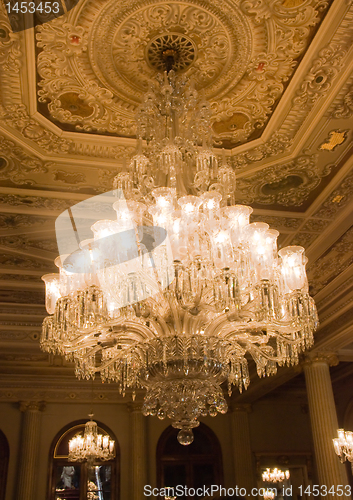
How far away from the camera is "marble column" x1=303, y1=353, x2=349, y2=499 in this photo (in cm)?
794

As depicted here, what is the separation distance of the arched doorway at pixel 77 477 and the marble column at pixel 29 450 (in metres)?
0.60

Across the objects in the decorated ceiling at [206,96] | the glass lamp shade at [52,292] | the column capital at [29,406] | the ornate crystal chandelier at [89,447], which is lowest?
the ornate crystal chandelier at [89,447]

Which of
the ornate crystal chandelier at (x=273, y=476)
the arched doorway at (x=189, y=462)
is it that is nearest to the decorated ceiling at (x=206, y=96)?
the arched doorway at (x=189, y=462)

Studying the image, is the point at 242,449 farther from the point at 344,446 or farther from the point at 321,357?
the point at 344,446

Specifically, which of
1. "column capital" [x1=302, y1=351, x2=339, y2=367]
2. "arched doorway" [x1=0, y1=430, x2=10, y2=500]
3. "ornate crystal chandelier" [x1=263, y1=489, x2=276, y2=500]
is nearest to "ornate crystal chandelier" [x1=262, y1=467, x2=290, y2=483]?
"ornate crystal chandelier" [x1=263, y1=489, x2=276, y2=500]

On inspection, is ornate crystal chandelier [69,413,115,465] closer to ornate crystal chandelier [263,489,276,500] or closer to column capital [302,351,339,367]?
column capital [302,351,339,367]

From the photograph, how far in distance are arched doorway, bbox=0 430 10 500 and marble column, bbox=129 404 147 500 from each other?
3066 mm

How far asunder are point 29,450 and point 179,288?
9.64m

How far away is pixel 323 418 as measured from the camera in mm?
8367

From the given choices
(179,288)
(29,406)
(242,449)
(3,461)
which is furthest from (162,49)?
(242,449)

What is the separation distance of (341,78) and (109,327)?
3027mm

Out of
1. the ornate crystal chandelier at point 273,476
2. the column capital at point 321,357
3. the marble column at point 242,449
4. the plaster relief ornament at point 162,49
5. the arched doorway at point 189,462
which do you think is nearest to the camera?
the plaster relief ornament at point 162,49

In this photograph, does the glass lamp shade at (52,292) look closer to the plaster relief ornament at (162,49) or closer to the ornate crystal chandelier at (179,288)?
the ornate crystal chandelier at (179,288)

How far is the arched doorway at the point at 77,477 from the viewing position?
11750 millimetres
